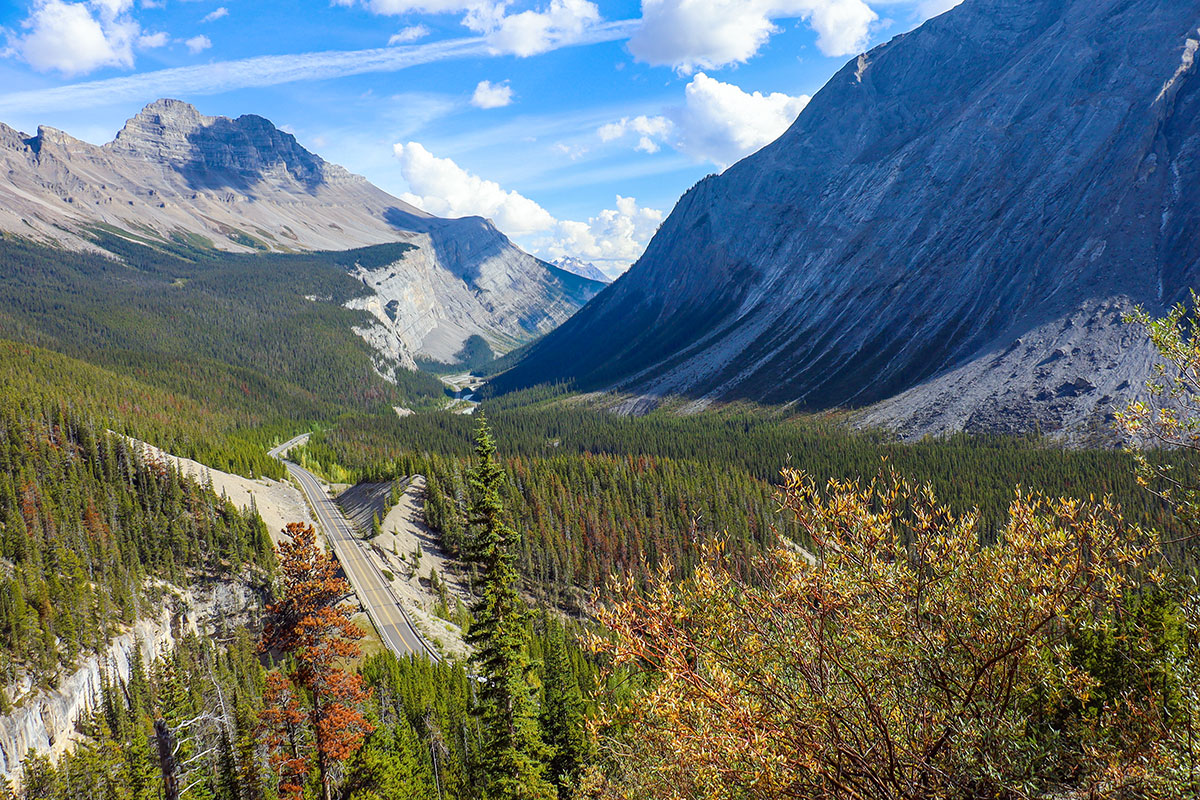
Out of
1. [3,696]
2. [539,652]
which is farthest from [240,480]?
[539,652]

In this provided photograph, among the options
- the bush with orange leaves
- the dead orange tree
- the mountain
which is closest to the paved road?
the dead orange tree

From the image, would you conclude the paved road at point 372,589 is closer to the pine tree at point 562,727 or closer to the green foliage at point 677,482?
the green foliage at point 677,482

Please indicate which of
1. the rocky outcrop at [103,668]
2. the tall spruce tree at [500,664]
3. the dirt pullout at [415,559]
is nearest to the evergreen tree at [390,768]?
the tall spruce tree at [500,664]

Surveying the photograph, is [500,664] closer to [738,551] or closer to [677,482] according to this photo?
[738,551]

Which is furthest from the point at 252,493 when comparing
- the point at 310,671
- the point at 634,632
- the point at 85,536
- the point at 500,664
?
the point at 634,632

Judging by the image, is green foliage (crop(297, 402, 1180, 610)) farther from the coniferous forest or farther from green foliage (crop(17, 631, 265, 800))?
green foliage (crop(17, 631, 265, 800))

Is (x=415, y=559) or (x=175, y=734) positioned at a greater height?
(x=175, y=734)
